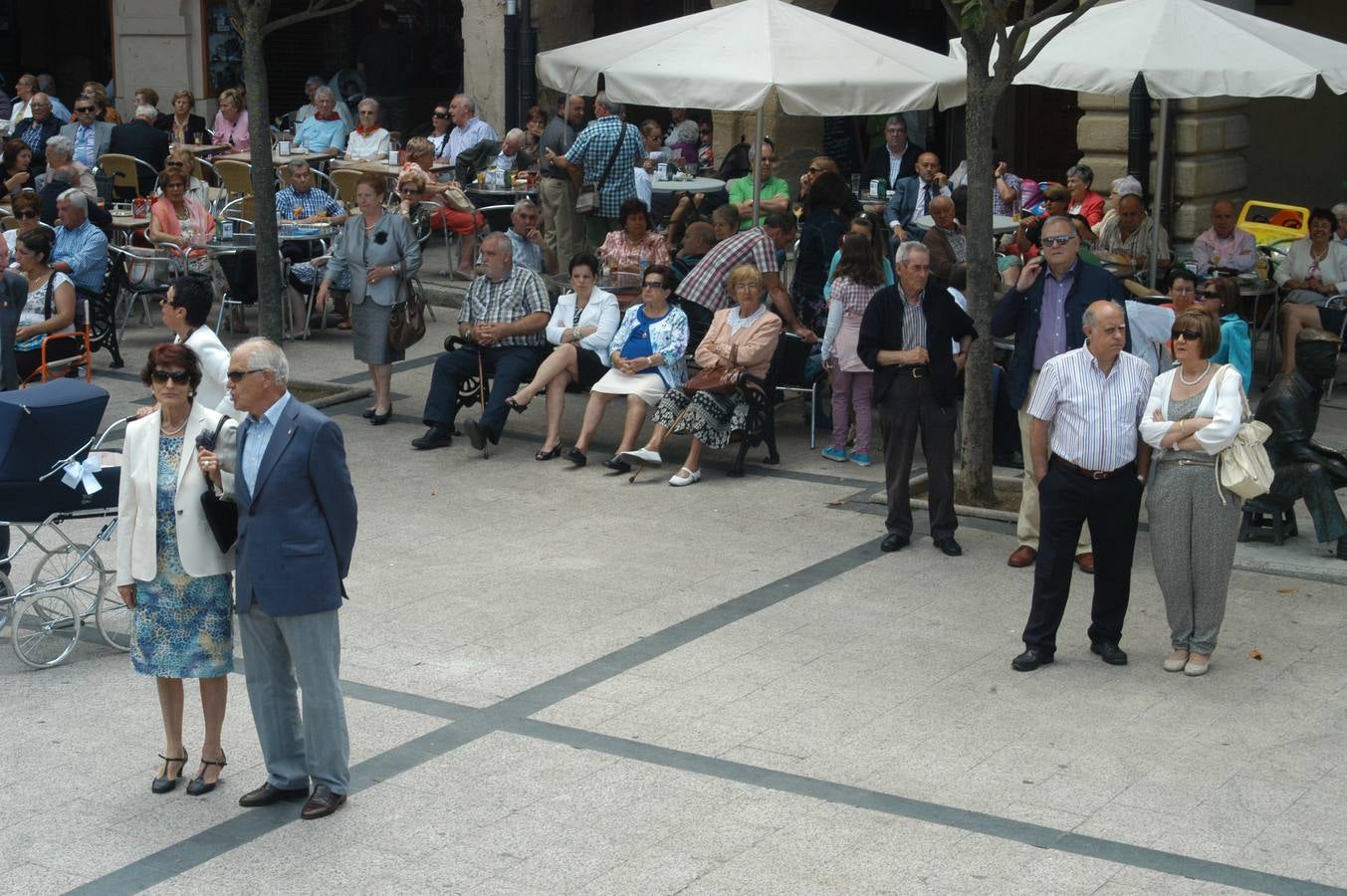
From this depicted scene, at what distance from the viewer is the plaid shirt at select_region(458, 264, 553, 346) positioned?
40.4ft

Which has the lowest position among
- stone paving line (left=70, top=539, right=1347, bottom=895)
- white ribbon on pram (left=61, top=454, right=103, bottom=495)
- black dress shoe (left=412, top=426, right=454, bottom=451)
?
stone paving line (left=70, top=539, right=1347, bottom=895)

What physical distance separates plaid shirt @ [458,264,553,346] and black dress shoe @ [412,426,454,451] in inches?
29.3

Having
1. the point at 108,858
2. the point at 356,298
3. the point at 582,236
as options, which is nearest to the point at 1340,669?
the point at 108,858

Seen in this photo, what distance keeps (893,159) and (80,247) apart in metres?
7.84

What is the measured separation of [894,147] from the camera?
17.5 metres

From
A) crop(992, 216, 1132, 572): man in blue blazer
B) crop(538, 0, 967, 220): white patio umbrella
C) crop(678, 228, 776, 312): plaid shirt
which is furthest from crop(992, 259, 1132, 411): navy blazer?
crop(538, 0, 967, 220): white patio umbrella

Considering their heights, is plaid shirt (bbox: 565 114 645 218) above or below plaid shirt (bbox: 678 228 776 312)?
above

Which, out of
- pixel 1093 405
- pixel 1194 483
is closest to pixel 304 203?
pixel 1093 405

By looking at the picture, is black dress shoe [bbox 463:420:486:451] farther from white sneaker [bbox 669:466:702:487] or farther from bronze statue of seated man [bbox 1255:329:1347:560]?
bronze statue of seated man [bbox 1255:329:1347:560]

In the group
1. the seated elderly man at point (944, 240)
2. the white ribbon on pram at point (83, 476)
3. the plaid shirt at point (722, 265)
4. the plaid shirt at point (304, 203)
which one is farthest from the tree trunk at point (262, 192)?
the white ribbon on pram at point (83, 476)

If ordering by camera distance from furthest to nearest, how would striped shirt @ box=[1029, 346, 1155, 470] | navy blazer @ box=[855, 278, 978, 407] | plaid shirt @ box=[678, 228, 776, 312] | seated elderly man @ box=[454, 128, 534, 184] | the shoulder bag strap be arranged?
seated elderly man @ box=[454, 128, 534, 184], the shoulder bag strap, plaid shirt @ box=[678, 228, 776, 312], navy blazer @ box=[855, 278, 978, 407], striped shirt @ box=[1029, 346, 1155, 470]

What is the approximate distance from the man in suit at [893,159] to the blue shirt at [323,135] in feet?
21.2

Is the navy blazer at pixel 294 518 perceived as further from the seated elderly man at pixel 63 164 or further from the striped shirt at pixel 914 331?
the seated elderly man at pixel 63 164

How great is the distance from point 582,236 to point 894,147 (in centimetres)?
325
